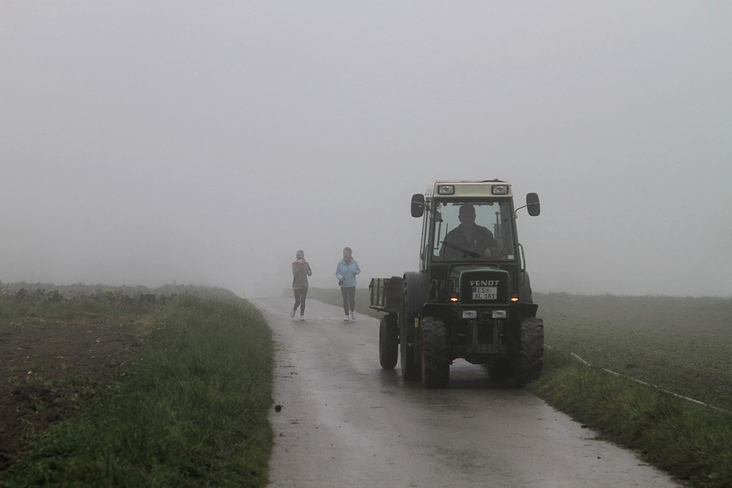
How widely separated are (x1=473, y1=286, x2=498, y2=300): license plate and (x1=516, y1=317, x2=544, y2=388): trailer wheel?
0.59m

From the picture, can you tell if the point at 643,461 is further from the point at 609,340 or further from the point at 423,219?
the point at 609,340

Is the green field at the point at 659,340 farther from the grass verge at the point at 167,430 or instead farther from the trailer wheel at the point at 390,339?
the grass verge at the point at 167,430

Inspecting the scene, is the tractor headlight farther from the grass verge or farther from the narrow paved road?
the grass verge

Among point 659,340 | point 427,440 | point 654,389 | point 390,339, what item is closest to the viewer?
point 427,440

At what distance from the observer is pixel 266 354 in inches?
536

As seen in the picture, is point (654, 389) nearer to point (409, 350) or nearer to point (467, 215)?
point (409, 350)

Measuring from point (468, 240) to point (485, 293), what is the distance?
1.24 meters

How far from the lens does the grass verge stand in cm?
551

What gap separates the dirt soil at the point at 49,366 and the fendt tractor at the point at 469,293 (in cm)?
444

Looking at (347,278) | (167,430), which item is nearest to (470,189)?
(167,430)

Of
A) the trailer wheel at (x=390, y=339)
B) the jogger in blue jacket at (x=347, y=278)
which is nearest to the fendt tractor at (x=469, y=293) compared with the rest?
the trailer wheel at (x=390, y=339)

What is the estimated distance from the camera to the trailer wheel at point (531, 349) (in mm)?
10898

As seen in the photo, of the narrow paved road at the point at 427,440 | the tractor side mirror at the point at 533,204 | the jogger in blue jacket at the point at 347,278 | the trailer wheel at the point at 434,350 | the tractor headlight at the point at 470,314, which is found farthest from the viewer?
the jogger in blue jacket at the point at 347,278

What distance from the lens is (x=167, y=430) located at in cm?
673
